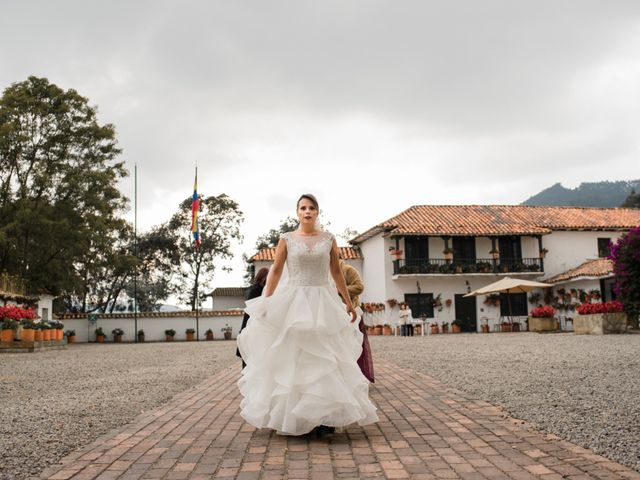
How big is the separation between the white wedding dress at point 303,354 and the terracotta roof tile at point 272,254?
3242 centimetres

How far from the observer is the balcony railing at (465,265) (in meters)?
34.7

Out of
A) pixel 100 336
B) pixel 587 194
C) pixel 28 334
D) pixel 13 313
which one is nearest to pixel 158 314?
pixel 100 336

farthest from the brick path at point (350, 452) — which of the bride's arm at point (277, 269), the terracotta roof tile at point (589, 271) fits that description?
the terracotta roof tile at point (589, 271)

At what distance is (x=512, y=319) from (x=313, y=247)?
3167 centimetres

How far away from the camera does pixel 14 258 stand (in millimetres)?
27953

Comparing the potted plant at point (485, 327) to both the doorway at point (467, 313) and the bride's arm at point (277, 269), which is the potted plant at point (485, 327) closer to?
the doorway at point (467, 313)

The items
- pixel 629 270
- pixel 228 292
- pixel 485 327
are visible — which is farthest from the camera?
pixel 228 292

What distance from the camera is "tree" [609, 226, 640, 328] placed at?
19250 millimetres

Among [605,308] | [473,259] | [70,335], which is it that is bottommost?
[70,335]

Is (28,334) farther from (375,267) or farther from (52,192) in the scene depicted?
(375,267)

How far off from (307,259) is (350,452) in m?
1.50

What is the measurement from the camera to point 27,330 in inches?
782

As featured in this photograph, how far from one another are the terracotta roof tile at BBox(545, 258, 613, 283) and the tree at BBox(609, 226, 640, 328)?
422 inches

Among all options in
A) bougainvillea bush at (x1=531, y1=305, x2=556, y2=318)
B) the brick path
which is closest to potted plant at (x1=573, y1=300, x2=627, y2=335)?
bougainvillea bush at (x1=531, y1=305, x2=556, y2=318)
